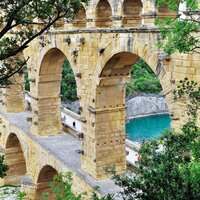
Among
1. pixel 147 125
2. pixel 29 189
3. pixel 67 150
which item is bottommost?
pixel 147 125

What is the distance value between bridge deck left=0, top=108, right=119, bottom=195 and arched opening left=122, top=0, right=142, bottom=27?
4818 millimetres

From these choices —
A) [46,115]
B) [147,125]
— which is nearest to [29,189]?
[46,115]

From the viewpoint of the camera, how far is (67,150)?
1537 centimetres

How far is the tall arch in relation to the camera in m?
16.7

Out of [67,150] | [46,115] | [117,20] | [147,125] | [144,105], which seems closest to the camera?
[117,20]

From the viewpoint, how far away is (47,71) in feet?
55.1

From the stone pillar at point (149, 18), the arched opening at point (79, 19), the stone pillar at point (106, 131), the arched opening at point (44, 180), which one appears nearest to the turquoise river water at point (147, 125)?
the arched opening at point (44, 180)

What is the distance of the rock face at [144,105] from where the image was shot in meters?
39.3

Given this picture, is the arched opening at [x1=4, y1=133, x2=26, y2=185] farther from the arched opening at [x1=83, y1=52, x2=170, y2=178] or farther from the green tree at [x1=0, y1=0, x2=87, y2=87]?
the green tree at [x1=0, y1=0, x2=87, y2=87]

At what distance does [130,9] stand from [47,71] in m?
6.45

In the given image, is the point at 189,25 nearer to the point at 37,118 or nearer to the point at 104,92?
the point at 104,92

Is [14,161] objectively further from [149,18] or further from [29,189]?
[149,18]

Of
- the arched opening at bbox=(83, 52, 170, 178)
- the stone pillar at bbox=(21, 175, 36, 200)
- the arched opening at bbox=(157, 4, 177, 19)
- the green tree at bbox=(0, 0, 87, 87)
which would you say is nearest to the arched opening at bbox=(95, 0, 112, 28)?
the arched opening at bbox=(83, 52, 170, 178)

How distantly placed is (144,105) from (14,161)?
71.6 feet
